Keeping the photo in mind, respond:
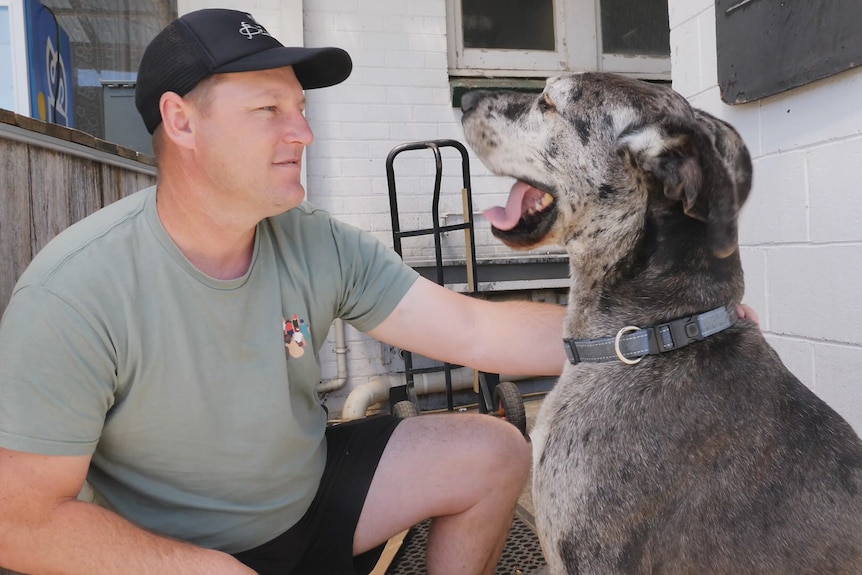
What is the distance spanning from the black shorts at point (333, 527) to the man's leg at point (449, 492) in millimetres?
35

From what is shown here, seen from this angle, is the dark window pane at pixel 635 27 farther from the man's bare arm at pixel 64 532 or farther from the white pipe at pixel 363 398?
the man's bare arm at pixel 64 532

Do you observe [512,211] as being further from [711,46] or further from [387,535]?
[711,46]

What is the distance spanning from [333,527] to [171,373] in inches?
25.2

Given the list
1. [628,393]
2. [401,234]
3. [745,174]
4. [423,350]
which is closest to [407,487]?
[423,350]

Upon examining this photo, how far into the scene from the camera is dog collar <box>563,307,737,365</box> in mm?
1353

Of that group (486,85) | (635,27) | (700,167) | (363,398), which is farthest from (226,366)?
(635,27)

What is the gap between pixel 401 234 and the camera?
385cm

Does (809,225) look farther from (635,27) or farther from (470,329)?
(635,27)

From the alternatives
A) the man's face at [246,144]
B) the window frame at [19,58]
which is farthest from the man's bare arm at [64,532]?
the window frame at [19,58]

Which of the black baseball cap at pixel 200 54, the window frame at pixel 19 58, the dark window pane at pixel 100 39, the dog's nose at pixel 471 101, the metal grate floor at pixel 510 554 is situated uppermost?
the dark window pane at pixel 100 39

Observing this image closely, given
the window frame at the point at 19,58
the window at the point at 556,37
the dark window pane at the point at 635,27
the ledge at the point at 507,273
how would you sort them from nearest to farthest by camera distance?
the window frame at the point at 19,58
the ledge at the point at 507,273
the window at the point at 556,37
the dark window pane at the point at 635,27

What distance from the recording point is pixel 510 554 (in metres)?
2.42

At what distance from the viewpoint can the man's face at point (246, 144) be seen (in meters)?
1.61

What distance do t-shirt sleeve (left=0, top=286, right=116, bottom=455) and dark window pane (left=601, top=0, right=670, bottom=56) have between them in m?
4.38
